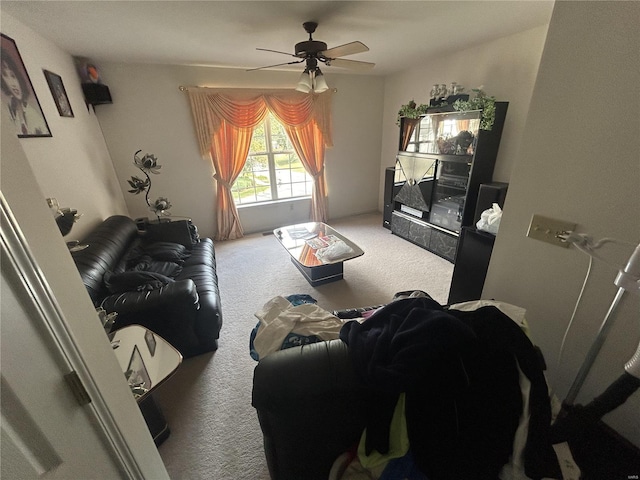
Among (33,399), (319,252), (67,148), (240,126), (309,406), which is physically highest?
(240,126)

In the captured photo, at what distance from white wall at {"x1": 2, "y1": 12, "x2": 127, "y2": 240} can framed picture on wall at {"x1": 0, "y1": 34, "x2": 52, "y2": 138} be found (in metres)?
0.07

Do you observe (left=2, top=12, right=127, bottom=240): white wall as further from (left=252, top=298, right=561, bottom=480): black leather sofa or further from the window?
(left=252, top=298, right=561, bottom=480): black leather sofa

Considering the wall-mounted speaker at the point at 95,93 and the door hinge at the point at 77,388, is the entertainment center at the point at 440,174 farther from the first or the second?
the wall-mounted speaker at the point at 95,93

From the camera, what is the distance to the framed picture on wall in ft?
5.55

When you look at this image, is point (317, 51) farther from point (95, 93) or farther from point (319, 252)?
point (95, 93)

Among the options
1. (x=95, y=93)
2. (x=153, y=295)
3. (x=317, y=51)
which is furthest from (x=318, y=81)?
(x=95, y=93)

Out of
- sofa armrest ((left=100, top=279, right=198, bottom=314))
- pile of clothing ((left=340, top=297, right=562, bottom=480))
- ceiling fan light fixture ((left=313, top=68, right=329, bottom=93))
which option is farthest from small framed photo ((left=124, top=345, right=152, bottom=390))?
ceiling fan light fixture ((left=313, top=68, right=329, bottom=93))

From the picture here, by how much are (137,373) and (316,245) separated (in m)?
1.92

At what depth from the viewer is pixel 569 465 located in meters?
0.88

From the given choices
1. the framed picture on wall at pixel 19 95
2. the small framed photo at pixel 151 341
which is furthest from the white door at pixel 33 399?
the framed picture on wall at pixel 19 95

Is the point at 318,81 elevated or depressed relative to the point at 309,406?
elevated

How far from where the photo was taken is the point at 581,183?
36.7 inches

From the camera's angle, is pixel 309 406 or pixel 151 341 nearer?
pixel 309 406

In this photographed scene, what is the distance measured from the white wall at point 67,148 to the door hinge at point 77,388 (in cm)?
190
